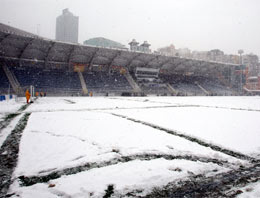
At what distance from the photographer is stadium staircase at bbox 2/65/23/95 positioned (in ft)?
101

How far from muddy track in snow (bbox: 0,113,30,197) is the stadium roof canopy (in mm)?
30184

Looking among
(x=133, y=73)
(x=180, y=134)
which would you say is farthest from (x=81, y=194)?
(x=133, y=73)

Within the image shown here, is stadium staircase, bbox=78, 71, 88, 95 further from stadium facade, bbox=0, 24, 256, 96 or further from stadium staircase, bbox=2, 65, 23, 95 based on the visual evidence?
stadium staircase, bbox=2, 65, 23, 95

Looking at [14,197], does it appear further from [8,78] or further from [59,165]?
[8,78]

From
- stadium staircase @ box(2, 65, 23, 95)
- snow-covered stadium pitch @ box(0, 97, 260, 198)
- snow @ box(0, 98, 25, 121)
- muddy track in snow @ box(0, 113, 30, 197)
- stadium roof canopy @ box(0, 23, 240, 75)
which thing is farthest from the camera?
stadium roof canopy @ box(0, 23, 240, 75)

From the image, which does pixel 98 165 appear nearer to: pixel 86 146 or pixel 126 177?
pixel 126 177

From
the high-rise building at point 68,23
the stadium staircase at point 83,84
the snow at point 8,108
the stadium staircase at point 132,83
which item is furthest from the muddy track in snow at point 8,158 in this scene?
the high-rise building at point 68,23

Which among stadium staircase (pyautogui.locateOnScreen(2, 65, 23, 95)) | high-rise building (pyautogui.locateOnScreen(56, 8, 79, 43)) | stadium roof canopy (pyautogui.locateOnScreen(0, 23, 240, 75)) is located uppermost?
high-rise building (pyautogui.locateOnScreen(56, 8, 79, 43))

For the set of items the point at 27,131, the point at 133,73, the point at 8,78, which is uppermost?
the point at 133,73

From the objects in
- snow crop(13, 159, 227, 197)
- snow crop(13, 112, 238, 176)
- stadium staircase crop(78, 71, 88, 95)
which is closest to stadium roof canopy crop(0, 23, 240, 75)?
stadium staircase crop(78, 71, 88, 95)

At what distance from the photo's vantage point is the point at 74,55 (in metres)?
39.2

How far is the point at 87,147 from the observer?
13.3ft

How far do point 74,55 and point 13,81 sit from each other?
12665mm

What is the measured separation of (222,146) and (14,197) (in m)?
4.08
